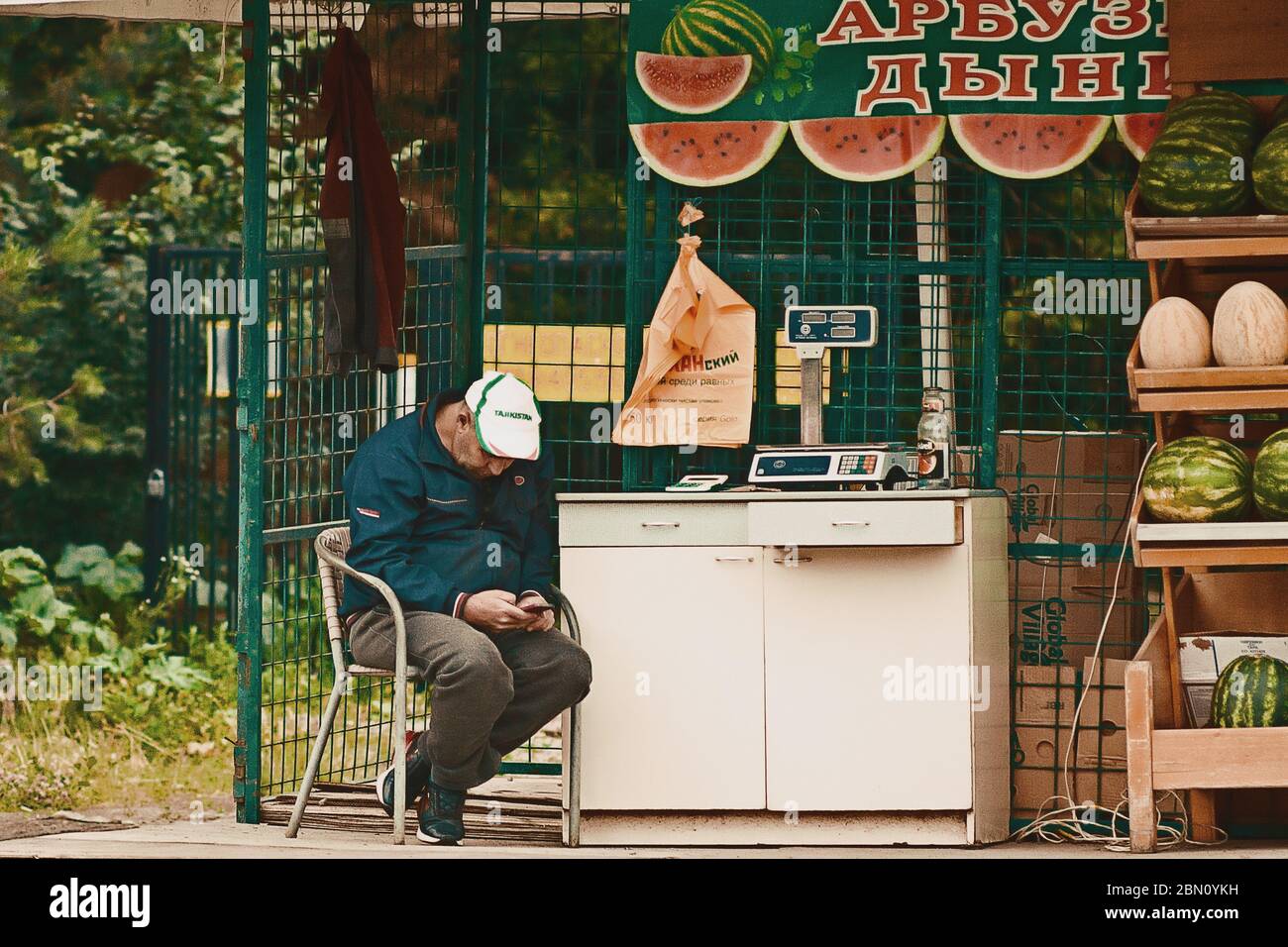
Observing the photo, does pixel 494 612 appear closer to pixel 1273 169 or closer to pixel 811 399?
pixel 811 399

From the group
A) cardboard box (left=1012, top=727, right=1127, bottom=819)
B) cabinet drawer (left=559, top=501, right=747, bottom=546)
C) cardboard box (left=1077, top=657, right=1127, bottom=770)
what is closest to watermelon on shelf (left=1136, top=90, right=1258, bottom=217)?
cardboard box (left=1077, top=657, right=1127, bottom=770)

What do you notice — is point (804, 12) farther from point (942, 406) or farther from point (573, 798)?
point (573, 798)

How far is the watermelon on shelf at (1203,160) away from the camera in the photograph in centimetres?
619

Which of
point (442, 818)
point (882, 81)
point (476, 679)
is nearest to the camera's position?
point (476, 679)

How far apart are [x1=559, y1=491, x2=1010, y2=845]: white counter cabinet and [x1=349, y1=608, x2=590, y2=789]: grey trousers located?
18cm

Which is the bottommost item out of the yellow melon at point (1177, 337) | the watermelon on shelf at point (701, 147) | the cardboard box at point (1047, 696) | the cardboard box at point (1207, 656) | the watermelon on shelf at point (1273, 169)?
the cardboard box at point (1047, 696)

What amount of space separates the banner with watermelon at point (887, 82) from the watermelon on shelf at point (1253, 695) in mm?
1818

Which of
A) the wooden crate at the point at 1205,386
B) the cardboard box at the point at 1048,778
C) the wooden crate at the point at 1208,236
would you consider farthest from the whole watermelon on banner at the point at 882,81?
the cardboard box at the point at 1048,778

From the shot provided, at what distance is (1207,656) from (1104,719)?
48 centimetres

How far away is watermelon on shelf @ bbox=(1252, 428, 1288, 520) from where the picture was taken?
5996mm

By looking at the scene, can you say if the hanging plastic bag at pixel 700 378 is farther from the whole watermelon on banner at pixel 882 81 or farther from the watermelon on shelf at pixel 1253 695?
the watermelon on shelf at pixel 1253 695

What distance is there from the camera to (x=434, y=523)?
6289 mm


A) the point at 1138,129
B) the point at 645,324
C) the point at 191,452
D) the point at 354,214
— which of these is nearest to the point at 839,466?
the point at 645,324

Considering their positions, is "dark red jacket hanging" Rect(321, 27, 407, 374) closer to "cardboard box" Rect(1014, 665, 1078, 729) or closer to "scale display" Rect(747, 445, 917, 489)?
"scale display" Rect(747, 445, 917, 489)
